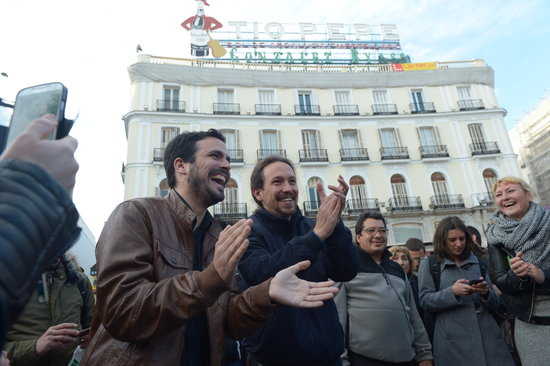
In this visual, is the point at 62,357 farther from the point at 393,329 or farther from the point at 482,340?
the point at 482,340

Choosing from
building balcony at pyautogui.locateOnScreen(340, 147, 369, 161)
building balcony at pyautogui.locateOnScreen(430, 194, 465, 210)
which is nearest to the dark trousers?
building balcony at pyautogui.locateOnScreen(340, 147, 369, 161)

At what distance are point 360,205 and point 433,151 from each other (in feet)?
21.3

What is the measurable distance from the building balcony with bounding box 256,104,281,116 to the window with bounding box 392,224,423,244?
10.8 m

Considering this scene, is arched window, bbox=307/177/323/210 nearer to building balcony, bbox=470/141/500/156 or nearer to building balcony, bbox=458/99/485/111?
building balcony, bbox=470/141/500/156

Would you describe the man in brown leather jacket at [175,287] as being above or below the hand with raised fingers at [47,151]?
below

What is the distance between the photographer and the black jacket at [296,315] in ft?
6.72

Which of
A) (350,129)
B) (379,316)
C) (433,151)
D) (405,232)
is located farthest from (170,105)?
(379,316)

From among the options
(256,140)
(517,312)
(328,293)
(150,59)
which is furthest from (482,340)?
(150,59)

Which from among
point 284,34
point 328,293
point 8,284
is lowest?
point 328,293

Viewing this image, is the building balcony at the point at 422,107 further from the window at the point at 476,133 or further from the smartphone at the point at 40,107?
the smartphone at the point at 40,107

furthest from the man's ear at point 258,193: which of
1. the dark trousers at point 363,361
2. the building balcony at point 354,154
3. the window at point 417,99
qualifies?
the window at point 417,99

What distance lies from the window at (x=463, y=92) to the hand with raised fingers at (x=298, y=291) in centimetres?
2566

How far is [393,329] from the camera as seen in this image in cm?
284

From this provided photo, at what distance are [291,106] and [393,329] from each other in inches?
799
